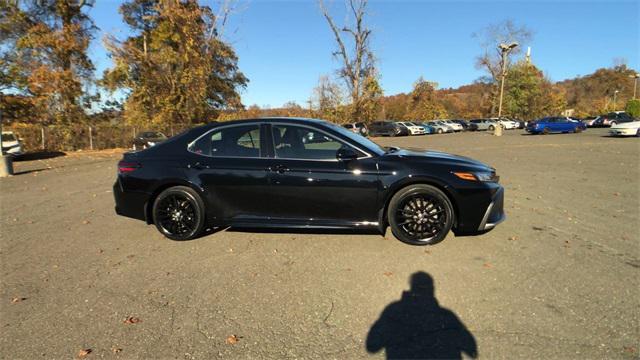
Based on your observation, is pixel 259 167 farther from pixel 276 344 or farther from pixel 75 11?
pixel 75 11

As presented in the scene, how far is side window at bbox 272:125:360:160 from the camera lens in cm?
452

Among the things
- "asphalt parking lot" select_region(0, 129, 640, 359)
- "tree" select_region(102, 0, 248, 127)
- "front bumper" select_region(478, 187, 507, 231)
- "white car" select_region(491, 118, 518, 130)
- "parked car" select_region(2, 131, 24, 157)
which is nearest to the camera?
"asphalt parking lot" select_region(0, 129, 640, 359)

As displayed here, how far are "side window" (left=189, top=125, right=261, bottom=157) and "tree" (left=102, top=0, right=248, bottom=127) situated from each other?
28.8m

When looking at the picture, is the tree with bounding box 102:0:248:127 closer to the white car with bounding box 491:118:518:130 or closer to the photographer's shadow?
the photographer's shadow

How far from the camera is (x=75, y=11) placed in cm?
3250

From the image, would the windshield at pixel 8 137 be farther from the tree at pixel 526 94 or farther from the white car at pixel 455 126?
the tree at pixel 526 94

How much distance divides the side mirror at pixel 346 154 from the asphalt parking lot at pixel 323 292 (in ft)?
3.46

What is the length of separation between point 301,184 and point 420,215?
1.46 meters

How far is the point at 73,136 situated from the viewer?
2614 centimetres

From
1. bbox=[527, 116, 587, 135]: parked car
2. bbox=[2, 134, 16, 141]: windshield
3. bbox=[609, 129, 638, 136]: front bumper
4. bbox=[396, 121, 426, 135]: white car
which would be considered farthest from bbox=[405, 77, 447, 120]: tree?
bbox=[2, 134, 16, 141]: windshield

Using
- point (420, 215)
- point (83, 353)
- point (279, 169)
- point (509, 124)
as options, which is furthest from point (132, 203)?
point (509, 124)

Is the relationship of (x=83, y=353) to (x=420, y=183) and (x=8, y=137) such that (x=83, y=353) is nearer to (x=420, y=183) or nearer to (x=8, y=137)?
(x=420, y=183)

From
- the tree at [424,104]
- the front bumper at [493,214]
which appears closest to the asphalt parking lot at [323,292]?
the front bumper at [493,214]

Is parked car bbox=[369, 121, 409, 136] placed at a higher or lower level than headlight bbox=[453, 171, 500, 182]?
higher
